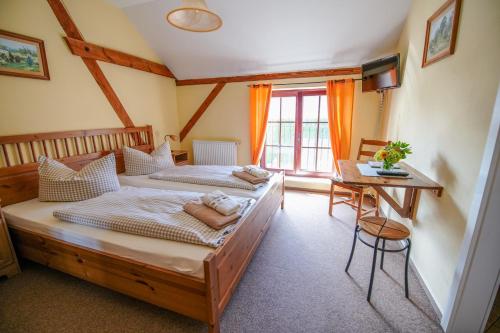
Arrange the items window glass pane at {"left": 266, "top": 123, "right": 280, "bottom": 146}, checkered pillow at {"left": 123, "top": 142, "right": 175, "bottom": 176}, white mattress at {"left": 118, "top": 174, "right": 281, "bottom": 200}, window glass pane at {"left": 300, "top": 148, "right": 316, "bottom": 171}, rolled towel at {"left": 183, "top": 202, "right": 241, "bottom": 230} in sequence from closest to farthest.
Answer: rolled towel at {"left": 183, "top": 202, "right": 241, "bottom": 230}
white mattress at {"left": 118, "top": 174, "right": 281, "bottom": 200}
checkered pillow at {"left": 123, "top": 142, "right": 175, "bottom": 176}
window glass pane at {"left": 300, "top": 148, "right": 316, "bottom": 171}
window glass pane at {"left": 266, "top": 123, "right": 280, "bottom": 146}

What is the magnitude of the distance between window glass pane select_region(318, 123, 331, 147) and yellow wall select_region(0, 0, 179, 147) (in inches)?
122

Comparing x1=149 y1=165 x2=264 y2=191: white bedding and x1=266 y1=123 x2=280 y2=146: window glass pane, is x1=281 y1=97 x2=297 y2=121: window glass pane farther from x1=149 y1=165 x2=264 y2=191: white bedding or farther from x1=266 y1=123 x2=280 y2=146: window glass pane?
x1=149 y1=165 x2=264 y2=191: white bedding

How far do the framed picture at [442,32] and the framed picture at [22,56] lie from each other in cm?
383

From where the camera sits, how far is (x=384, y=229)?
65.7 inches

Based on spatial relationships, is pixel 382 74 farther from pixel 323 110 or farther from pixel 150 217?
pixel 150 217

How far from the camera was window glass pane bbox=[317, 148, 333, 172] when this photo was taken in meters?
3.92

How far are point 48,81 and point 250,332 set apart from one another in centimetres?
324

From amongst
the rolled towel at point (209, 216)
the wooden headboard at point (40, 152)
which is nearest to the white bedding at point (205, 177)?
the rolled towel at point (209, 216)

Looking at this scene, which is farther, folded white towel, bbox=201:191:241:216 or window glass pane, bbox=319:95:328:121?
window glass pane, bbox=319:95:328:121

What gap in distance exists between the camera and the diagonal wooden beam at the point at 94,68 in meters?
2.45

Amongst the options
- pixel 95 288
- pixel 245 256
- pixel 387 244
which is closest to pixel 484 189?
pixel 387 244

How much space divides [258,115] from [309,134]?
3.31 feet

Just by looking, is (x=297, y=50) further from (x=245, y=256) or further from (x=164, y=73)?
(x=245, y=256)

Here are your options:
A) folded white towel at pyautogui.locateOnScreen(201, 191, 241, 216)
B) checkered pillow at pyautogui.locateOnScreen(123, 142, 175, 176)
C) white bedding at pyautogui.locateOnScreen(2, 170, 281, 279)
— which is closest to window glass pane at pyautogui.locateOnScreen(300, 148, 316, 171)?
white bedding at pyautogui.locateOnScreen(2, 170, 281, 279)
